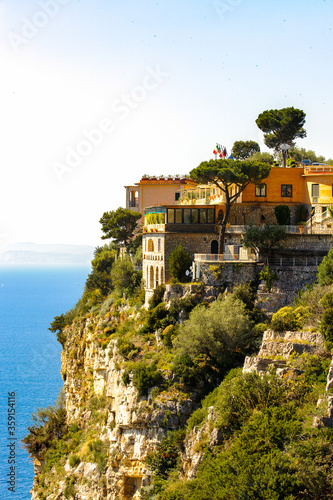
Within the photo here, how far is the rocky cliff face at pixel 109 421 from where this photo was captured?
38.3m

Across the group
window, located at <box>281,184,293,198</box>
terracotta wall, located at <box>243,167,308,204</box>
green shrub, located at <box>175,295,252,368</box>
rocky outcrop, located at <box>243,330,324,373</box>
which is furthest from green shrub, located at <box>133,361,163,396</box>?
window, located at <box>281,184,293,198</box>

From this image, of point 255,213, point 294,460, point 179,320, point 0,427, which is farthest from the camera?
point 0,427

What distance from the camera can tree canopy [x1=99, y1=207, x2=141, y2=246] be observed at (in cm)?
6278

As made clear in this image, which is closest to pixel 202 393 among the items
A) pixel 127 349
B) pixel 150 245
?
pixel 127 349

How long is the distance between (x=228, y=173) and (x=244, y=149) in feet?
113

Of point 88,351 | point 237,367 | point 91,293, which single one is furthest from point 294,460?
point 91,293

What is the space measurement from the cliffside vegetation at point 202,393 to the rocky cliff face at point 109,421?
206mm

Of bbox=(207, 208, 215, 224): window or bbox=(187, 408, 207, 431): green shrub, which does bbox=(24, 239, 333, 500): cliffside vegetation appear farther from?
bbox=(207, 208, 215, 224): window

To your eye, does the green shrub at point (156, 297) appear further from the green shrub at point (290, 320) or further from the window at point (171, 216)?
the green shrub at point (290, 320)

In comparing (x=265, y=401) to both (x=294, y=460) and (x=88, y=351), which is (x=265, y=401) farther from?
(x=88, y=351)

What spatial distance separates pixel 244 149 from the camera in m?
78.9

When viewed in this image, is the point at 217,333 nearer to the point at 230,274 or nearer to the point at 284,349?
the point at 230,274

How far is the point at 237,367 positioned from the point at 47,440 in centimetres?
2371

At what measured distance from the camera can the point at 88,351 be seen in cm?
5512
